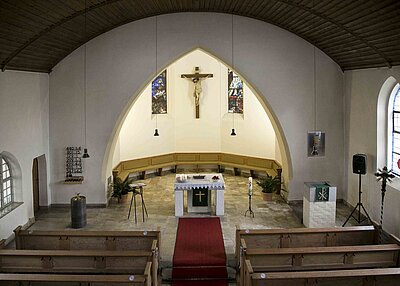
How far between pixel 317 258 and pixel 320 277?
1.53 m

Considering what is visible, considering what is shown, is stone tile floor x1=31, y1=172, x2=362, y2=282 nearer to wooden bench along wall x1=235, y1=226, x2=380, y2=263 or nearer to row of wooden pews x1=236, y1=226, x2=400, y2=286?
wooden bench along wall x1=235, y1=226, x2=380, y2=263

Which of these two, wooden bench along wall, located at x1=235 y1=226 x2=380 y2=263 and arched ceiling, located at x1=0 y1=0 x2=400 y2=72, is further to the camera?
wooden bench along wall, located at x1=235 y1=226 x2=380 y2=263

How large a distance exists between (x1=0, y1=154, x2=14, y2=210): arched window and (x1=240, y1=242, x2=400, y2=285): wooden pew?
7.09 meters

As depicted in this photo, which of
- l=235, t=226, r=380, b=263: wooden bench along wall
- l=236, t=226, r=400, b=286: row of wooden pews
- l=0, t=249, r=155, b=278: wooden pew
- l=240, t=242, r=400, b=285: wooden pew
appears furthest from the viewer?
l=235, t=226, r=380, b=263: wooden bench along wall

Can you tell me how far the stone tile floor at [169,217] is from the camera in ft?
42.5

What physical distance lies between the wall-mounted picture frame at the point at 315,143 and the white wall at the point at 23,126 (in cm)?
869

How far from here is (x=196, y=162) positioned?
68.2ft

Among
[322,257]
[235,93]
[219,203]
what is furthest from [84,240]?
[235,93]

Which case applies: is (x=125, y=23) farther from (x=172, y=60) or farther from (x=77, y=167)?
(x=77, y=167)

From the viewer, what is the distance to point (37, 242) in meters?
10.1

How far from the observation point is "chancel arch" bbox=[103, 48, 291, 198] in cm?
1952

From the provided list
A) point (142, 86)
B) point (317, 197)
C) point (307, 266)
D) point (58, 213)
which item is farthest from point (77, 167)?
point (307, 266)

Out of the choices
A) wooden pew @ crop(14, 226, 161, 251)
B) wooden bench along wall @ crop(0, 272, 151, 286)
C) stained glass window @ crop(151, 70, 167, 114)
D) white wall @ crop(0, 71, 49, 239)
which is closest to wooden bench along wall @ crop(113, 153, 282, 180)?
stained glass window @ crop(151, 70, 167, 114)

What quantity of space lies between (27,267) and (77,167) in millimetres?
6414
